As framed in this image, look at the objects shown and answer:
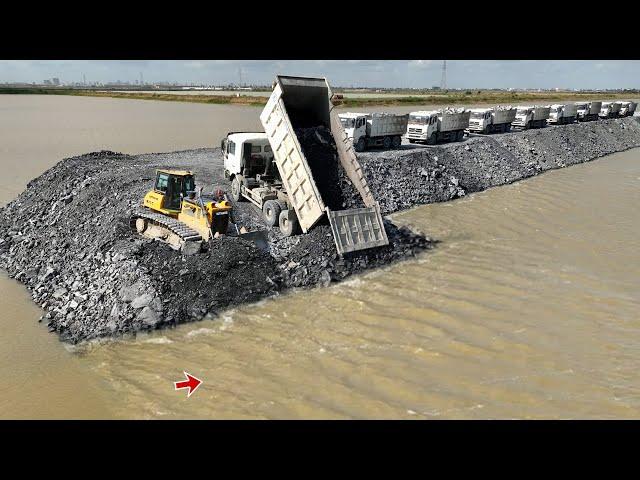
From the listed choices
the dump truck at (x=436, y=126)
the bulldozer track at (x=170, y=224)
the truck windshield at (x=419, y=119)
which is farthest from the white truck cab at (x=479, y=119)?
the bulldozer track at (x=170, y=224)

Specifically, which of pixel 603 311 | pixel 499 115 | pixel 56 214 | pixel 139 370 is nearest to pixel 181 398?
pixel 139 370

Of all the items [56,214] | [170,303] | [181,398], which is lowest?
[181,398]

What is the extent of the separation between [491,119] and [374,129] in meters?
12.3

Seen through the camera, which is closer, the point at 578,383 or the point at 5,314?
the point at 578,383

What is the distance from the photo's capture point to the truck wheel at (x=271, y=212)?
1326 centimetres

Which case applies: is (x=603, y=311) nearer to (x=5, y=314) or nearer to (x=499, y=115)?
(x=5, y=314)

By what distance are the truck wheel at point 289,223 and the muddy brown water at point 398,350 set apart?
2.32 m

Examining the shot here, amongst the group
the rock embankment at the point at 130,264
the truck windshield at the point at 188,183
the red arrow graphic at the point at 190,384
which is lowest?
the red arrow graphic at the point at 190,384

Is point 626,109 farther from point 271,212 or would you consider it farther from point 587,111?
point 271,212

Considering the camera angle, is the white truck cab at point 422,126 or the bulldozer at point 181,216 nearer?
the bulldozer at point 181,216

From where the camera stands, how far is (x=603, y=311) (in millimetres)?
10328

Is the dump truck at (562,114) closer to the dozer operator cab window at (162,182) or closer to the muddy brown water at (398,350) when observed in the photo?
the muddy brown water at (398,350)

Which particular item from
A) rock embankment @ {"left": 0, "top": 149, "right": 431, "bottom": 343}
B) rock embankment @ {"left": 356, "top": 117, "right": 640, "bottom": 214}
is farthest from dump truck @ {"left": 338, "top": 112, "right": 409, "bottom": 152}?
rock embankment @ {"left": 0, "top": 149, "right": 431, "bottom": 343}

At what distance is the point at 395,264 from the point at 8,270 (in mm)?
10652
